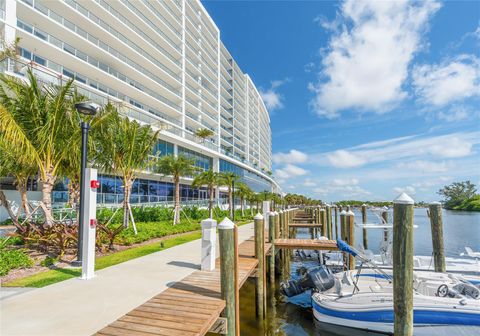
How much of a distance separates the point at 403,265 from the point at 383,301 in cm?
316

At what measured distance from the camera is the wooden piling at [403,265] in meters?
4.95

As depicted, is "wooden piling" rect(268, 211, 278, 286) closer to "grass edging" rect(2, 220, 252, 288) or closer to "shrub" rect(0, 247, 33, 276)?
"grass edging" rect(2, 220, 252, 288)

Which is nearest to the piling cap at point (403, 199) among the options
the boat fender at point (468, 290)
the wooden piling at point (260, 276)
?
the wooden piling at point (260, 276)

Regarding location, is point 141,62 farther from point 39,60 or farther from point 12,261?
point 12,261

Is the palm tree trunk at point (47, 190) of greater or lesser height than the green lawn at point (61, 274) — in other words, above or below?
above

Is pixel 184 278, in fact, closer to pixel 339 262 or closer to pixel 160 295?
pixel 160 295

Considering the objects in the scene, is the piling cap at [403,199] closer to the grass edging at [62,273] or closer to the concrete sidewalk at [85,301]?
the concrete sidewalk at [85,301]

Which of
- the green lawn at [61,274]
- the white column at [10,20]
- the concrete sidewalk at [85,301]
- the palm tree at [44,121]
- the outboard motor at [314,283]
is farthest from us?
the white column at [10,20]

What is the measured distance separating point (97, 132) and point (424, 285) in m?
14.8

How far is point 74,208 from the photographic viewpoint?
16.6 metres

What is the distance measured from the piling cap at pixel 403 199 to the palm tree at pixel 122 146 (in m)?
13.1

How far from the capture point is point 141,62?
109 feet

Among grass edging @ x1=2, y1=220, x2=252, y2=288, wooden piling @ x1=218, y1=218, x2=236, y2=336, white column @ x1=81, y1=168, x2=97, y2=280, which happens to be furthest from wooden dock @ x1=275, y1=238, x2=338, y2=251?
white column @ x1=81, y1=168, x2=97, y2=280

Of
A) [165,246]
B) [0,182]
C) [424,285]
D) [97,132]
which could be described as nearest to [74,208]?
[97,132]
